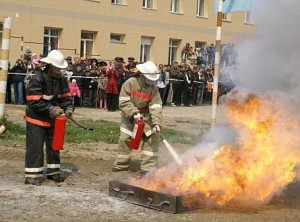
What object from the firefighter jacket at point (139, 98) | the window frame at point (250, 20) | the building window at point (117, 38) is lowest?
the firefighter jacket at point (139, 98)

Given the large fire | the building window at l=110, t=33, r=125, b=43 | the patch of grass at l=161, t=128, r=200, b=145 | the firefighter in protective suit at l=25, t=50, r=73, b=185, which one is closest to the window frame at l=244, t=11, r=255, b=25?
the large fire

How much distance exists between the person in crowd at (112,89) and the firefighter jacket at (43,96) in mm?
11247

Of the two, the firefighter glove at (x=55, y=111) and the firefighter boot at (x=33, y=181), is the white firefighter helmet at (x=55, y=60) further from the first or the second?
the firefighter boot at (x=33, y=181)

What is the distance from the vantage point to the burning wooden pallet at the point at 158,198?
6551 millimetres

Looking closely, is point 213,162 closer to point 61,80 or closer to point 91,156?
point 61,80

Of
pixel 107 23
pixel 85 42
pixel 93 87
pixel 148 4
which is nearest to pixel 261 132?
pixel 93 87

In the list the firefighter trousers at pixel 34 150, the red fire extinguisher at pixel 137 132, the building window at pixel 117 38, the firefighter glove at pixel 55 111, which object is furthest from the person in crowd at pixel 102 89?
the firefighter glove at pixel 55 111

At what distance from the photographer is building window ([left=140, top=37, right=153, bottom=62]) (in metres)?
31.3

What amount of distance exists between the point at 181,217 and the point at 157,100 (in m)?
2.51

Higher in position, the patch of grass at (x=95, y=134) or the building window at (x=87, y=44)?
the building window at (x=87, y=44)

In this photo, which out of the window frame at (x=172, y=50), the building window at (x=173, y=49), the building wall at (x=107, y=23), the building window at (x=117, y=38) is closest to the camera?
the building wall at (x=107, y=23)

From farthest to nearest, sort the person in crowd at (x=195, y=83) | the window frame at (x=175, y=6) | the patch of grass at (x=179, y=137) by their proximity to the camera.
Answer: the window frame at (x=175, y=6), the person in crowd at (x=195, y=83), the patch of grass at (x=179, y=137)

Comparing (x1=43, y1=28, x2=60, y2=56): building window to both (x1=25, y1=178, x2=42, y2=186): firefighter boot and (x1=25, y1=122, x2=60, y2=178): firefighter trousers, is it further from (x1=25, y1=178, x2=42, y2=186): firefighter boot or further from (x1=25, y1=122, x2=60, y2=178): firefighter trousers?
(x1=25, y1=178, x2=42, y2=186): firefighter boot

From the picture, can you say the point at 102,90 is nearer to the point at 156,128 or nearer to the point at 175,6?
the point at 156,128
